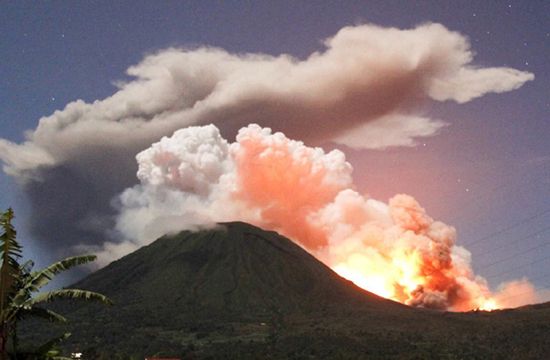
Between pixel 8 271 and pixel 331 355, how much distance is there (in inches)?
7375

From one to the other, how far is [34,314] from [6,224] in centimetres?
298

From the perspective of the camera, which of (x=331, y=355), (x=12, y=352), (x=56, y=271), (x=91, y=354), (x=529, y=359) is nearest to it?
(x=12, y=352)

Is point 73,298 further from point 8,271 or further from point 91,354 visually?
point 91,354

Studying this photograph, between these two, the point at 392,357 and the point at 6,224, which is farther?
the point at 392,357

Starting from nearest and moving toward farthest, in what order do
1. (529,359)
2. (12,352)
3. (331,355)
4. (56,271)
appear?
(12,352) → (56,271) → (529,359) → (331,355)

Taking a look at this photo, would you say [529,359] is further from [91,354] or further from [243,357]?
[91,354]

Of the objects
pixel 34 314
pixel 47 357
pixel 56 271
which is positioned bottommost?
pixel 47 357

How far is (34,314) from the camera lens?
2036cm

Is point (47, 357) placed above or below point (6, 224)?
below

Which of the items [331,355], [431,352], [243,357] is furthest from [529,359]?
[243,357]

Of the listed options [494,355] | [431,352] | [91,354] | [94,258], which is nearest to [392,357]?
[431,352]

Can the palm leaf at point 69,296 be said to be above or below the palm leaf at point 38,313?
above

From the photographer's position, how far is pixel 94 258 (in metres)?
21.7

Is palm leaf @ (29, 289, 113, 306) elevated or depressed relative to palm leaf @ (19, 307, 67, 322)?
elevated
